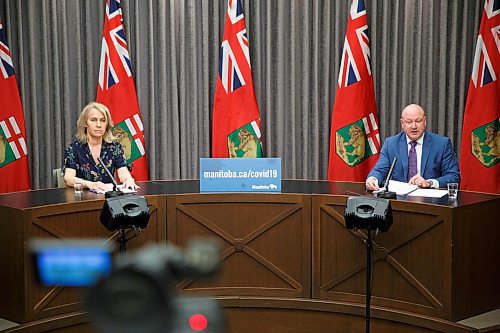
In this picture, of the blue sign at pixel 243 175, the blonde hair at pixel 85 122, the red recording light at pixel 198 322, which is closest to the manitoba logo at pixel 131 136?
the blonde hair at pixel 85 122

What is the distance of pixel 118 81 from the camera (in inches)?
219

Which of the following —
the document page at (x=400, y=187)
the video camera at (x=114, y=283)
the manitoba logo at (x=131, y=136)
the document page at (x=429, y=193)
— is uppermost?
the manitoba logo at (x=131, y=136)

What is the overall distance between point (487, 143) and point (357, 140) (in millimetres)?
1079

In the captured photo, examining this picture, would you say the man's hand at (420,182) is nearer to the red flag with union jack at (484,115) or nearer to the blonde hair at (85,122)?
the red flag with union jack at (484,115)

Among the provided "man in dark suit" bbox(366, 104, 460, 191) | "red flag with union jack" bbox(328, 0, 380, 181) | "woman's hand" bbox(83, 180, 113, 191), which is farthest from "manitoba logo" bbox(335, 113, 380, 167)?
"woman's hand" bbox(83, 180, 113, 191)

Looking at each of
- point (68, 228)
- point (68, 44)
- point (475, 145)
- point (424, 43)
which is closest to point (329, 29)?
point (424, 43)

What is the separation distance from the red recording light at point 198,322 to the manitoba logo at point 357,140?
5082mm

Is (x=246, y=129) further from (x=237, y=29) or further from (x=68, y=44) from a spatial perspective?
(x=68, y=44)

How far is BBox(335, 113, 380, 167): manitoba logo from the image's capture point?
18.7ft

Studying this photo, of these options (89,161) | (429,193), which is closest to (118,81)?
(89,161)

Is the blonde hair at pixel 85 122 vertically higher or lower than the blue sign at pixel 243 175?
higher

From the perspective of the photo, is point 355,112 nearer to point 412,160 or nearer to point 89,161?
point 412,160

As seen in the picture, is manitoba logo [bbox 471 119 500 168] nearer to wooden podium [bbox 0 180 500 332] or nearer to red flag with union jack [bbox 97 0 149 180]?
wooden podium [bbox 0 180 500 332]

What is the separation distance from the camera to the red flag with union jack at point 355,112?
5.61 meters
